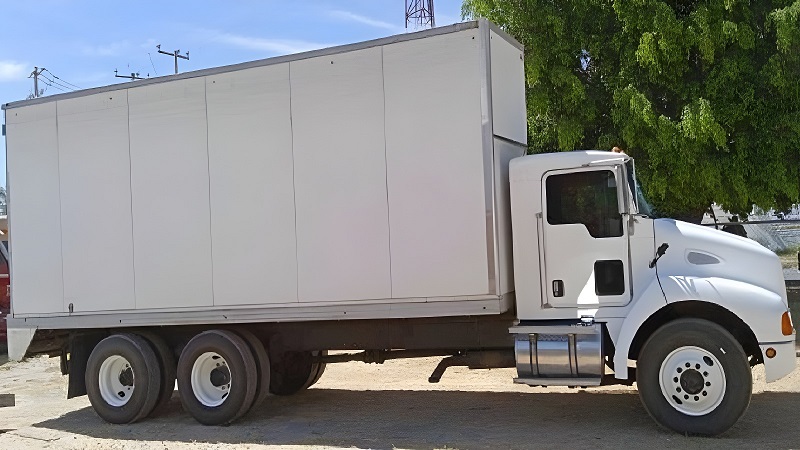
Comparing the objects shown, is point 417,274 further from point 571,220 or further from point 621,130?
point 621,130

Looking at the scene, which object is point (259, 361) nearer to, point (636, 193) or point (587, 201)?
point (587, 201)

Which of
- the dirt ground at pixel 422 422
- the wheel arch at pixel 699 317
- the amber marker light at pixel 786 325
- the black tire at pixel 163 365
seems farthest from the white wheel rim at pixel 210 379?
the amber marker light at pixel 786 325

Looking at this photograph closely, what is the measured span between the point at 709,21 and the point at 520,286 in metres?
6.57

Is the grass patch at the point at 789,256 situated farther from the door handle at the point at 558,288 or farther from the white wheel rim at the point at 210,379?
the white wheel rim at the point at 210,379

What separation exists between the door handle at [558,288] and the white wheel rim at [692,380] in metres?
1.14

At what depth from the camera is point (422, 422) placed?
881 cm

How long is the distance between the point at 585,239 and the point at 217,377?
4.16 metres

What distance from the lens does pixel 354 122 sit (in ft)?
27.4

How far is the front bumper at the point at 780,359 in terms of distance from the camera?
729 cm

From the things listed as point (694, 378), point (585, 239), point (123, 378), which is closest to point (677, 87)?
point (585, 239)

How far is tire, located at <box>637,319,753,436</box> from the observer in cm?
727

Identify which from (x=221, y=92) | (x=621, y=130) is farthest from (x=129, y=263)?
(x=621, y=130)

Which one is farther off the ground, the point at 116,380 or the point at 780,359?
the point at 780,359

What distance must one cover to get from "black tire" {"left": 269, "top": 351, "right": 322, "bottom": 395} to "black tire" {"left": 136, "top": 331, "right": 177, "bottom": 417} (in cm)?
119
